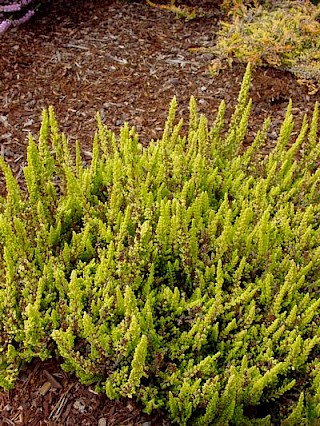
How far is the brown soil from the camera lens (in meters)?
3.40

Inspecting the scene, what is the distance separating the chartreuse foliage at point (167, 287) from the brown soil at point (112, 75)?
86cm

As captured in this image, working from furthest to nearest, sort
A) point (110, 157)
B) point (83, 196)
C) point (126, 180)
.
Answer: point (110, 157) < point (126, 180) < point (83, 196)

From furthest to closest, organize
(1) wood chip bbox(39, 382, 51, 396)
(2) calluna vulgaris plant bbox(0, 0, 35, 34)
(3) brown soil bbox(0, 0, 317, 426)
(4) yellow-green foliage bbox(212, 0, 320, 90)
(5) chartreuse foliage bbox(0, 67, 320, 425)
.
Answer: (2) calluna vulgaris plant bbox(0, 0, 35, 34)
(4) yellow-green foliage bbox(212, 0, 320, 90)
(3) brown soil bbox(0, 0, 317, 426)
(1) wood chip bbox(39, 382, 51, 396)
(5) chartreuse foliage bbox(0, 67, 320, 425)

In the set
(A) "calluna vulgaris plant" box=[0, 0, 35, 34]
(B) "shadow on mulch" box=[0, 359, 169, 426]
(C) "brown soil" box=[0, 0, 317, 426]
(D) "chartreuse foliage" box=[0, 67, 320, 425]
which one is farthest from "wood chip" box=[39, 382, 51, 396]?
(A) "calluna vulgaris plant" box=[0, 0, 35, 34]

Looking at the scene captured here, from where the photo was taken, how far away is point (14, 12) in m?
4.08

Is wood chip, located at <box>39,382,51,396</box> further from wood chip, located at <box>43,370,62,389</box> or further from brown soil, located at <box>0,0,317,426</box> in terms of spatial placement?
brown soil, located at <box>0,0,317,426</box>

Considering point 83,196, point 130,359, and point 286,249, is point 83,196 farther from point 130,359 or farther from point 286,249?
point 286,249

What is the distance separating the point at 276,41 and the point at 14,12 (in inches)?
70.8

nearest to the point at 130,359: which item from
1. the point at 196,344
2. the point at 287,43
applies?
the point at 196,344

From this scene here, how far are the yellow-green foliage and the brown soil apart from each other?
8 cm

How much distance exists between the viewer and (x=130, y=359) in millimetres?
1933

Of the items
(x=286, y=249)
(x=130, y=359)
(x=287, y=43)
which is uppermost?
(x=287, y=43)

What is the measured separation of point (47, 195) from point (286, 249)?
37.2 inches

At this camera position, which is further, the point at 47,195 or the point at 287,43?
the point at 287,43
